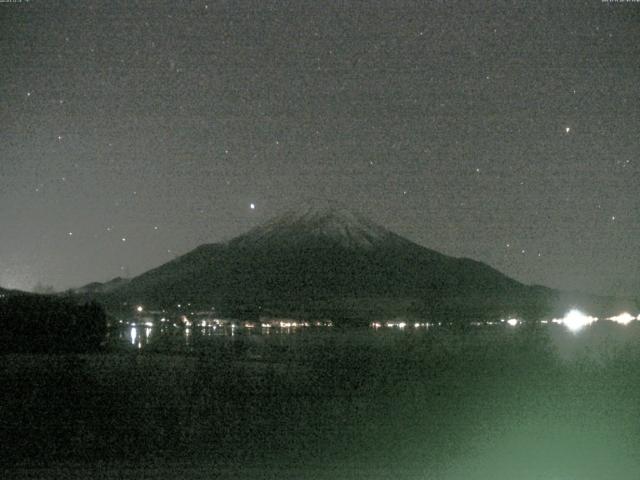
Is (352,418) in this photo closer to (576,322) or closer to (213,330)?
(213,330)

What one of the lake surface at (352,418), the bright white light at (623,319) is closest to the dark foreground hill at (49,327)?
the lake surface at (352,418)

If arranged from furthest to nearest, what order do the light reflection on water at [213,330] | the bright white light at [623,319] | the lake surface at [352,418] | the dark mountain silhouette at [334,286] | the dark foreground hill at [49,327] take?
1. the dark mountain silhouette at [334,286]
2. the bright white light at [623,319]
3. the light reflection on water at [213,330]
4. the dark foreground hill at [49,327]
5. the lake surface at [352,418]

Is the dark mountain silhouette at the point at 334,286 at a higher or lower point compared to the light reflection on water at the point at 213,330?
higher

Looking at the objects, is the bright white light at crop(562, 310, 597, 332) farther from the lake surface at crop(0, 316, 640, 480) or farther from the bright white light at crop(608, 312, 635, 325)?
the lake surface at crop(0, 316, 640, 480)

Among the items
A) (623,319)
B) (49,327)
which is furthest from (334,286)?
(49,327)

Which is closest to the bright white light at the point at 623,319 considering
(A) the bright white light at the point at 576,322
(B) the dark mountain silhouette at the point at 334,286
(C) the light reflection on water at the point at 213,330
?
(C) the light reflection on water at the point at 213,330

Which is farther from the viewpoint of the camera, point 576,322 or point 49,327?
point 576,322

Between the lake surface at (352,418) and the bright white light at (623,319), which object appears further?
the bright white light at (623,319)

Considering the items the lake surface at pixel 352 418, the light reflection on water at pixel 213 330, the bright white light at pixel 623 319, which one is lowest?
the lake surface at pixel 352 418

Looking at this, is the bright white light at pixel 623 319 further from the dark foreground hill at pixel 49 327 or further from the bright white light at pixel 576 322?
the dark foreground hill at pixel 49 327

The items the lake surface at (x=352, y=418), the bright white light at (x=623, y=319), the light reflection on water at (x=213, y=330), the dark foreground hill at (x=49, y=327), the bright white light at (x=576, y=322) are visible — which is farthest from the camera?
the bright white light at (x=623, y=319)

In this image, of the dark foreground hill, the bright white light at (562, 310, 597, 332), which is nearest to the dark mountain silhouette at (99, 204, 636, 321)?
the bright white light at (562, 310, 597, 332)

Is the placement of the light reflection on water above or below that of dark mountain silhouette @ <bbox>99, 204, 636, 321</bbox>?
below
